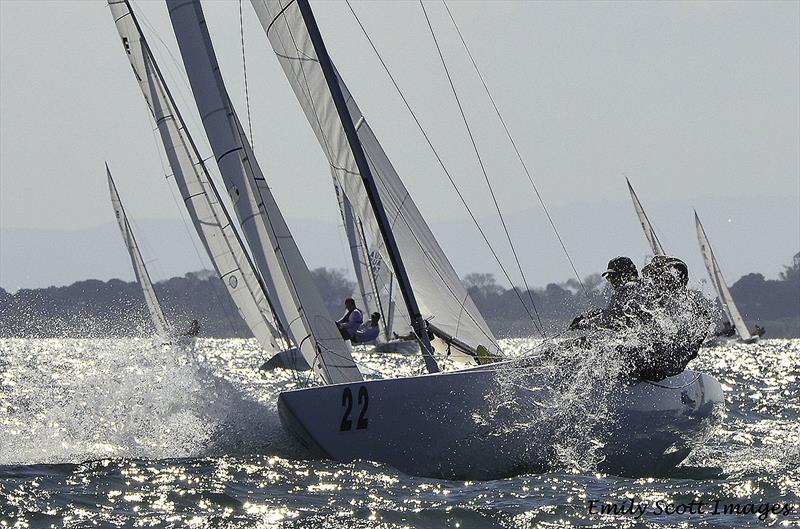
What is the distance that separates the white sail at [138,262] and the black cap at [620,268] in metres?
23.7

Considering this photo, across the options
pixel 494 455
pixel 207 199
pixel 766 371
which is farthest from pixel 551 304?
pixel 494 455

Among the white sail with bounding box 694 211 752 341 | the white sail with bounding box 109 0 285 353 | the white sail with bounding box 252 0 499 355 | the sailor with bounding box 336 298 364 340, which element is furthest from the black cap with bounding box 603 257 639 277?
the white sail with bounding box 694 211 752 341

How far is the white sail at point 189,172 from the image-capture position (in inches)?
630

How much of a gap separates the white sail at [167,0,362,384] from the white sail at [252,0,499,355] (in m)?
0.57

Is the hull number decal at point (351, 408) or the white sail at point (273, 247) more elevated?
the white sail at point (273, 247)

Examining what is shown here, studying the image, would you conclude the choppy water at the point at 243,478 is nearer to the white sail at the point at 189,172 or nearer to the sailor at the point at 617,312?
the sailor at the point at 617,312

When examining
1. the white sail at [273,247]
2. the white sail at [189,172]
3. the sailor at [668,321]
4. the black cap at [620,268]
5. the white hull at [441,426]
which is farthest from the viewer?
the white sail at [189,172]

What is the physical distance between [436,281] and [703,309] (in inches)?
96.3

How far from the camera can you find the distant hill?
355 ft

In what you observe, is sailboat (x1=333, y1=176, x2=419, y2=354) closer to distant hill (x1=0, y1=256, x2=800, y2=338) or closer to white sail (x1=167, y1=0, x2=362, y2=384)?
white sail (x1=167, y1=0, x2=362, y2=384)

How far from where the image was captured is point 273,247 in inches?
354

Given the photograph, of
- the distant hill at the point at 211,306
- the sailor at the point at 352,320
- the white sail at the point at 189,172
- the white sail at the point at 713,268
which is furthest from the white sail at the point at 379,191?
the distant hill at the point at 211,306

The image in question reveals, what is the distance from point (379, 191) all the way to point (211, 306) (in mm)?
136343

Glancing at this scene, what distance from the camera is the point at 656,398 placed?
8258 mm
